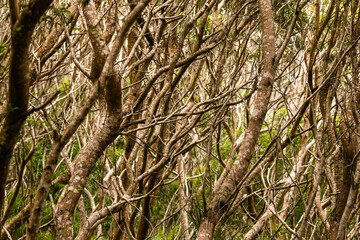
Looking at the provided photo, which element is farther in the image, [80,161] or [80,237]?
[80,237]

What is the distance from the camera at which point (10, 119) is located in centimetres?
147

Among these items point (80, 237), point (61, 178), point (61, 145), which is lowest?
point (80, 237)

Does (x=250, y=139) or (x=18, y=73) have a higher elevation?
(x=18, y=73)

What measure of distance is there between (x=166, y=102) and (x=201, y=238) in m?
1.86

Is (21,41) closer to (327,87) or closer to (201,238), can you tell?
(201,238)

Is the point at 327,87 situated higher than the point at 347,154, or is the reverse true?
the point at 327,87

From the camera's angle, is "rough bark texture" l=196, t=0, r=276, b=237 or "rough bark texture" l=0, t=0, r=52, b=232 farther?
"rough bark texture" l=196, t=0, r=276, b=237

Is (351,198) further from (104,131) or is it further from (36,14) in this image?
(36,14)

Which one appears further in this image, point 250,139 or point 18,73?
point 250,139

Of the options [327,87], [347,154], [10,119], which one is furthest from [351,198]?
[10,119]

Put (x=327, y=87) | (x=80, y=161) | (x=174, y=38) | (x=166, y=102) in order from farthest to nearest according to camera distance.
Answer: (x=174, y=38) → (x=166, y=102) → (x=327, y=87) → (x=80, y=161)

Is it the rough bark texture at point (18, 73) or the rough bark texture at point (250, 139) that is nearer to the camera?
the rough bark texture at point (18, 73)

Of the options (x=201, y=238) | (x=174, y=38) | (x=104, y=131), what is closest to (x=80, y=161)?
(x=104, y=131)

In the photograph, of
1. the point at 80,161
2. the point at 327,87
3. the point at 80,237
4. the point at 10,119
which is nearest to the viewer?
the point at 10,119
